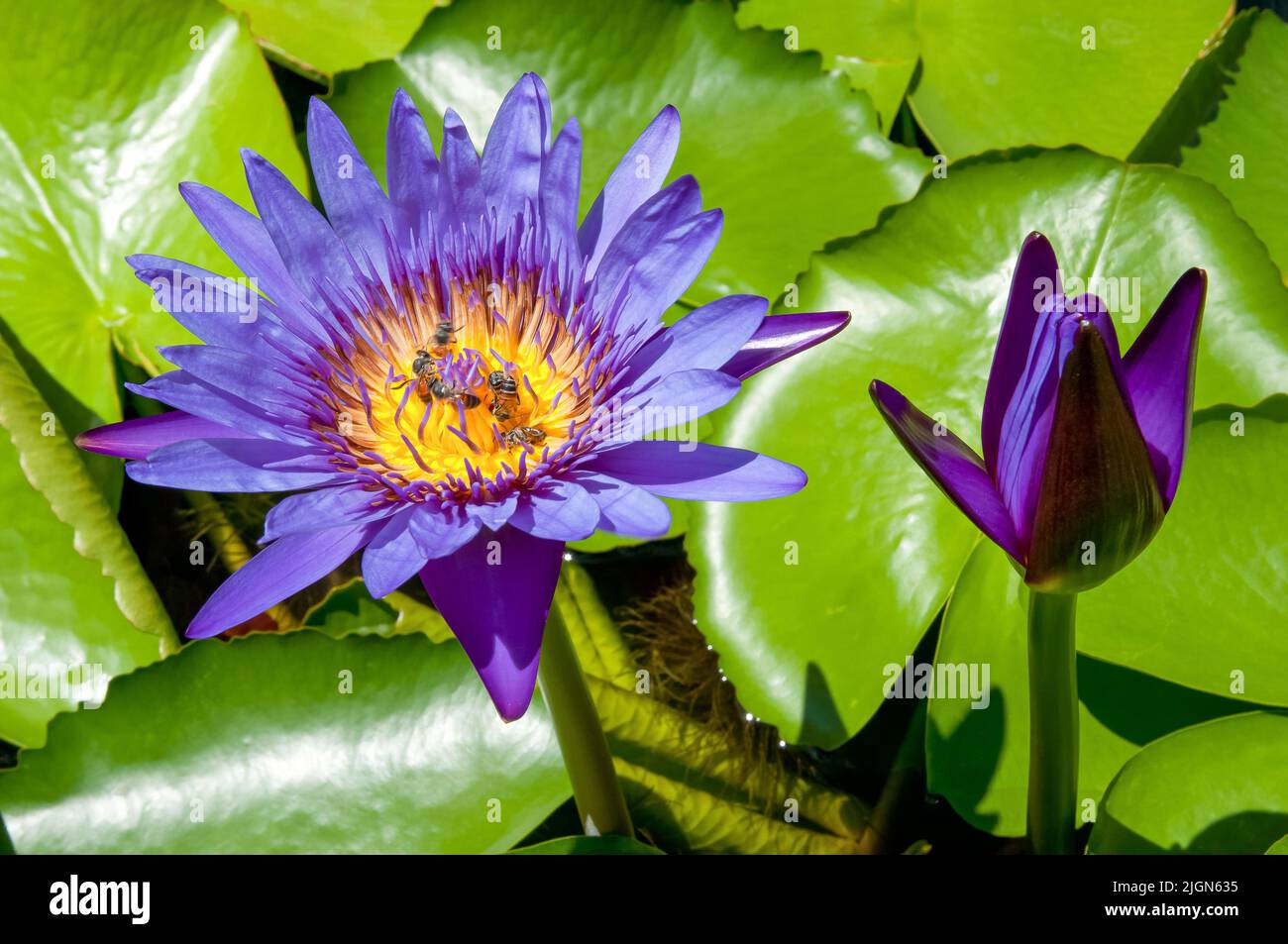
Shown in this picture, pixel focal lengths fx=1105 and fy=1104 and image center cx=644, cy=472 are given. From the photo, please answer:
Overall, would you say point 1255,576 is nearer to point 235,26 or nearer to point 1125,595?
point 1125,595

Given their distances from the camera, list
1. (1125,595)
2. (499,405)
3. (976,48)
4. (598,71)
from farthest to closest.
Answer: (976,48) < (598,71) < (1125,595) < (499,405)

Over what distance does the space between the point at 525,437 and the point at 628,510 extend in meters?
0.35

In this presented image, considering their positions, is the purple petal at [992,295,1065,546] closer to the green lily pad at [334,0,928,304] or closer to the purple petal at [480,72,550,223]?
the purple petal at [480,72,550,223]

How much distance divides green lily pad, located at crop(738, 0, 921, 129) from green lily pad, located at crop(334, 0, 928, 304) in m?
0.23

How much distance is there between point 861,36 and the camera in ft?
7.85

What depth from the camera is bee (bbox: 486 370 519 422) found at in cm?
148

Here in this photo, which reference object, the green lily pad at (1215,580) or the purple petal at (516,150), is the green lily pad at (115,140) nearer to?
the purple petal at (516,150)

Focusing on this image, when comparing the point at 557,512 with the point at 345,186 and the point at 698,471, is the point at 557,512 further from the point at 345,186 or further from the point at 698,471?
the point at 345,186

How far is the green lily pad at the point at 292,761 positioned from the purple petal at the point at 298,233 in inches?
22.9

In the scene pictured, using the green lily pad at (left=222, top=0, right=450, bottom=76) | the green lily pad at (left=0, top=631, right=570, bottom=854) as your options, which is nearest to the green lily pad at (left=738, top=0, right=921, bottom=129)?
the green lily pad at (left=222, top=0, right=450, bottom=76)

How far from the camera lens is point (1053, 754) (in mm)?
1406

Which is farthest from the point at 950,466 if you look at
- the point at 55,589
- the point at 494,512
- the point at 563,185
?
the point at 55,589
